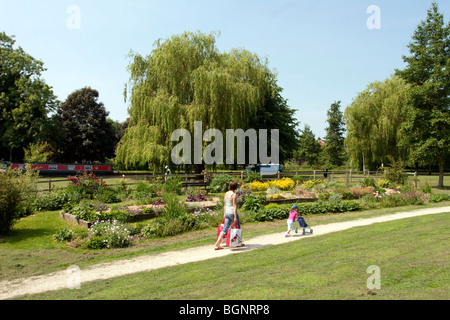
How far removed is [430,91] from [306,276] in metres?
29.3

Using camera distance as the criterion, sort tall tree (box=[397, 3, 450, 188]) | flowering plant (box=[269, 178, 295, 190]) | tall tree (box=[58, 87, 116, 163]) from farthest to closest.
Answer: tall tree (box=[58, 87, 116, 163])
tall tree (box=[397, 3, 450, 188])
flowering plant (box=[269, 178, 295, 190])

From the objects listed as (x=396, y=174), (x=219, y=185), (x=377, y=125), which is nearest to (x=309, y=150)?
(x=377, y=125)

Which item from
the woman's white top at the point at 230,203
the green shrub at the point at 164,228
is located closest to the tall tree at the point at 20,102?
the green shrub at the point at 164,228

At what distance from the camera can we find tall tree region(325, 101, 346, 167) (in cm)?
6150

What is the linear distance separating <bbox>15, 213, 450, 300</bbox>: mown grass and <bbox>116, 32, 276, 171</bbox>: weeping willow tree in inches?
761

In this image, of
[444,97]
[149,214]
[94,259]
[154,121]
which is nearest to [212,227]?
[149,214]

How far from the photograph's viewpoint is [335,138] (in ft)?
216

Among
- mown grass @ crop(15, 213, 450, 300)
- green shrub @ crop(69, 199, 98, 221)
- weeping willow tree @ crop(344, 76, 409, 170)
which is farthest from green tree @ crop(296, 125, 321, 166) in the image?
mown grass @ crop(15, 213, 450, 300)

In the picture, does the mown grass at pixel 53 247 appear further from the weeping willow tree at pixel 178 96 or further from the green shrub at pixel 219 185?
the weeping willow tree at pixel 178 96

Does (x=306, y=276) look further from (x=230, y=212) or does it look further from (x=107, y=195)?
(x=107, y=195)

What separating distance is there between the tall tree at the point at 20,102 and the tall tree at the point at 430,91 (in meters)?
38.2

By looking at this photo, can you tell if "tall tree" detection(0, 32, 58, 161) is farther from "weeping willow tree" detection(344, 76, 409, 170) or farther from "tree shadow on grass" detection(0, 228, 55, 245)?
"weeping willow tree" detection(344, 76, 409, 170)
